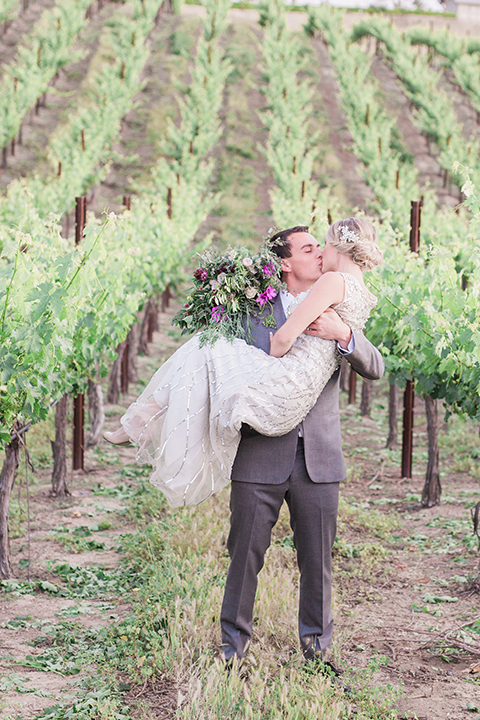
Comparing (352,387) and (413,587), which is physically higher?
(352,387)

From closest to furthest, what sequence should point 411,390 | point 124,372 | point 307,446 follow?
point 307,446
point 411,390
point 124,372

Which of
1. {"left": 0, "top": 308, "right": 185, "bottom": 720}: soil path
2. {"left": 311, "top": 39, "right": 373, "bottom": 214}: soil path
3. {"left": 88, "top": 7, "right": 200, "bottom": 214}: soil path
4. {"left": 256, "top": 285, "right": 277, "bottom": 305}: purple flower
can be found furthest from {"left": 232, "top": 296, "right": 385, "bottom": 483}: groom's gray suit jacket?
{"left": 311, "top": 39, "right": 373, "bottom": 214}: soil path

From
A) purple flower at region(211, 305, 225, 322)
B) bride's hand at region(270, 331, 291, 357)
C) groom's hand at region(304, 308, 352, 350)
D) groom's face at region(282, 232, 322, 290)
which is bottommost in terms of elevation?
bride's hand at region(270, 331, 291, 357)

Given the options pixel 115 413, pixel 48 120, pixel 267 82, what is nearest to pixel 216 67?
pixel 267 82

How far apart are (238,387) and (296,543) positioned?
2.52ft

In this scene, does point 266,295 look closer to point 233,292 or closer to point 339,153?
point 233,292

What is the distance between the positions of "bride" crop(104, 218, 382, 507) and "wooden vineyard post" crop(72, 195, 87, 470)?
343 cm

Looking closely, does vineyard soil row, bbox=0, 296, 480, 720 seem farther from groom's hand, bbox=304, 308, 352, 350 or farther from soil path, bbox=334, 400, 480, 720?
groom's hand, bbox=304, 308, 352, 350

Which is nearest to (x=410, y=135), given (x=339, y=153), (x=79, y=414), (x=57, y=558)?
(x=339, y=153)

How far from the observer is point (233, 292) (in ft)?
9.50

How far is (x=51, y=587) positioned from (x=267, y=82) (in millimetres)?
31408

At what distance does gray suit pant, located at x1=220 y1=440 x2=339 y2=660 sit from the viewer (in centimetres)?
282

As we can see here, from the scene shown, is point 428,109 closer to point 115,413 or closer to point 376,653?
point 115,413

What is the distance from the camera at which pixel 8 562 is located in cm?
430
